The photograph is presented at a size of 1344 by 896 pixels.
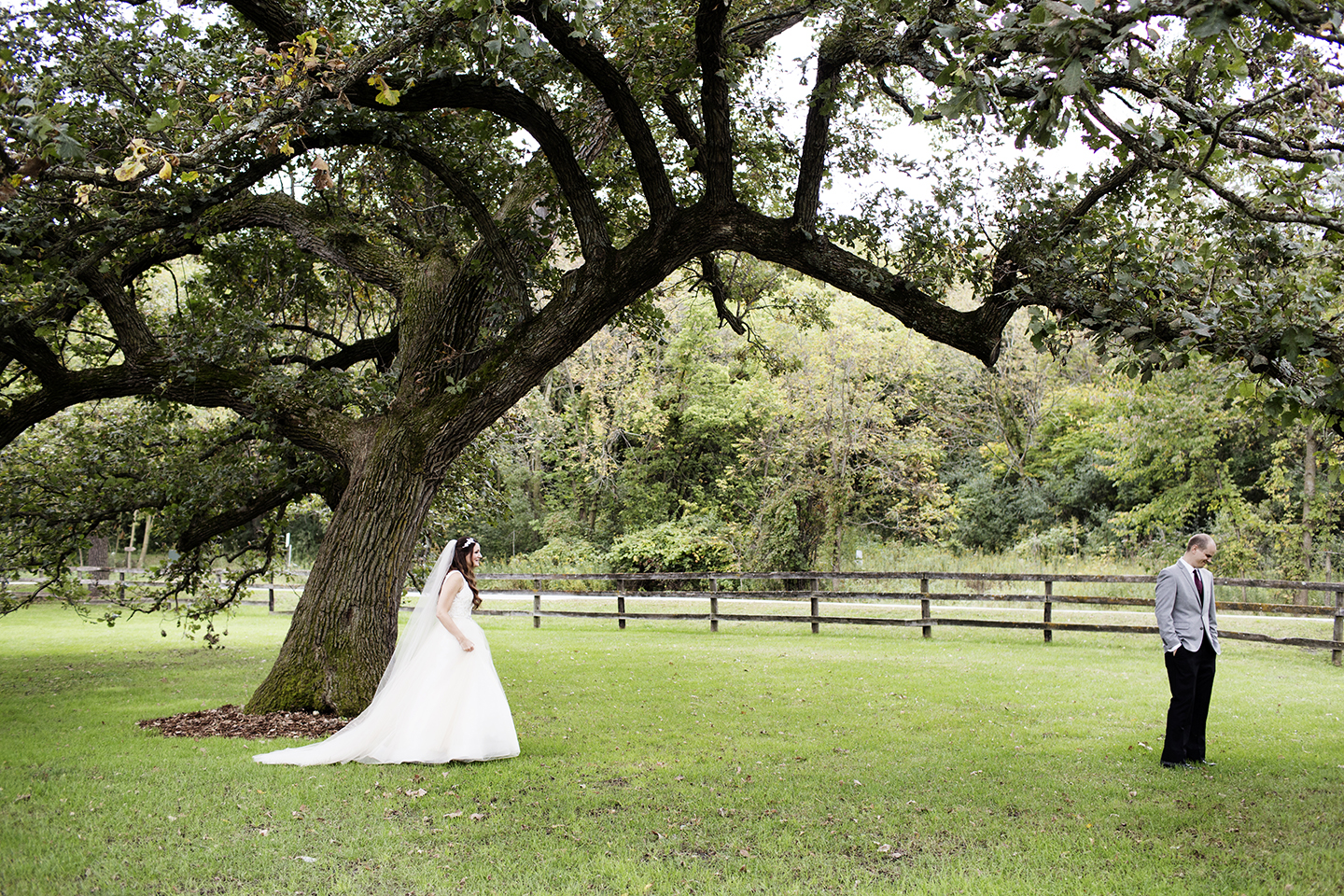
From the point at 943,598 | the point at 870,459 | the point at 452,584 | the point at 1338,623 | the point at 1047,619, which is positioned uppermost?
the point at 870,459

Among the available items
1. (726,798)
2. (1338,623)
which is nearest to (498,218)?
(726,798)

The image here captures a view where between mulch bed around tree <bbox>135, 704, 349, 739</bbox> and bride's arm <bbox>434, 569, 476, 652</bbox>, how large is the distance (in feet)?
4.95

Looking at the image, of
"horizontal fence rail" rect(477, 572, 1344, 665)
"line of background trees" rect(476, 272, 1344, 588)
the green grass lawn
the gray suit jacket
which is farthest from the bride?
"line of background trees" rect(476, 272, 1344, 588)

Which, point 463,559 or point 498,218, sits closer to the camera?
point 463,559

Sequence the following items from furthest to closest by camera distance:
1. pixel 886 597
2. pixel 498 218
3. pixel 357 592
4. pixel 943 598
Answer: pixel 943 598
pixel 886 597
pixel 498 218
pixel 357 592

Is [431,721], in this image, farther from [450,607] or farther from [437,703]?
[450,607]

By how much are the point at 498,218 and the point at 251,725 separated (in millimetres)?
5421

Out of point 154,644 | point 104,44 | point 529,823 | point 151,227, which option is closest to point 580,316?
point 151,227

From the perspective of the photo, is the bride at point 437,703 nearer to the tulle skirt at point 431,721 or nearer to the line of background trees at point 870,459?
the tulle skirt at point 431,721

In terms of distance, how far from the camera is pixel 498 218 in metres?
9.34

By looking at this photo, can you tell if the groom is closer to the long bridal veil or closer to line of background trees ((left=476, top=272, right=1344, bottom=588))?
the long bridal veil

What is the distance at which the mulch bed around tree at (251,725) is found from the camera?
7.63 meters

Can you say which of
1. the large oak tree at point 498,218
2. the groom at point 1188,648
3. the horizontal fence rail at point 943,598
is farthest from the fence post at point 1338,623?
the groom at point 1188,648

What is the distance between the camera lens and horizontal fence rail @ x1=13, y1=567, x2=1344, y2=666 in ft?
45.8
